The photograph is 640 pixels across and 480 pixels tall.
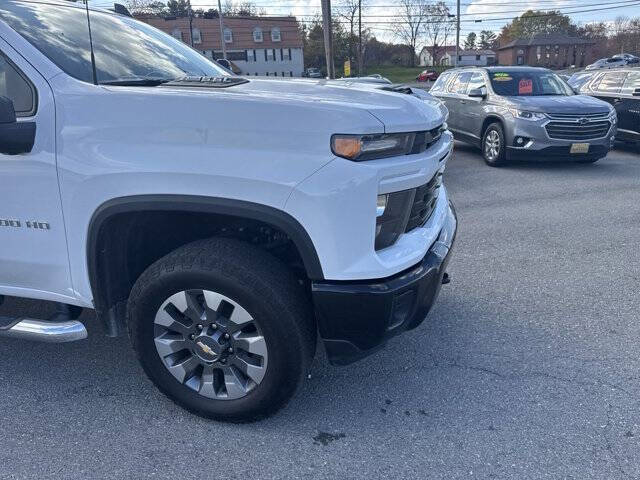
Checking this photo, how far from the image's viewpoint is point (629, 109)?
31.8 ft

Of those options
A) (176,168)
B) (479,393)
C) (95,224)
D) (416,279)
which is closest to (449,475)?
(479,393)

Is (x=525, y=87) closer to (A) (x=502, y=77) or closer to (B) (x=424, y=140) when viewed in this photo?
(A) (x=502, y=77)

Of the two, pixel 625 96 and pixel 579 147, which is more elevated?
pixel 625 96

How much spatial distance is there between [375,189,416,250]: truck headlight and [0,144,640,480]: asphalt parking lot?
97 cm

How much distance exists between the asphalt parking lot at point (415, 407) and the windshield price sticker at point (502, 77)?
6216 millimetres

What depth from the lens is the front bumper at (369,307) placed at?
227 cm

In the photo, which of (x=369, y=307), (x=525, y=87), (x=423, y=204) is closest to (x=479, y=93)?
(x=525, y=87)

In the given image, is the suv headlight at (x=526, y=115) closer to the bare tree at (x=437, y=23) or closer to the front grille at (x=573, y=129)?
the front grille at (x=573, y=129)

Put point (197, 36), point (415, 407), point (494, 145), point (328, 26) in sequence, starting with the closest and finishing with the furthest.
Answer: point (415, 407) < point (494, 145) < point (328, 26) < point (197, 36)

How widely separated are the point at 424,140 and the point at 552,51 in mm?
94345

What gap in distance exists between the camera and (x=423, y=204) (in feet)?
8.57

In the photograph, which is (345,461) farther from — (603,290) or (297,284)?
(603,290)

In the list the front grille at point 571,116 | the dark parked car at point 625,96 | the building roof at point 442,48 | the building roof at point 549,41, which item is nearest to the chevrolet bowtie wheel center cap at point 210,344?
the front grille at point 571,116

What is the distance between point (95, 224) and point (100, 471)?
1112 millimetres
